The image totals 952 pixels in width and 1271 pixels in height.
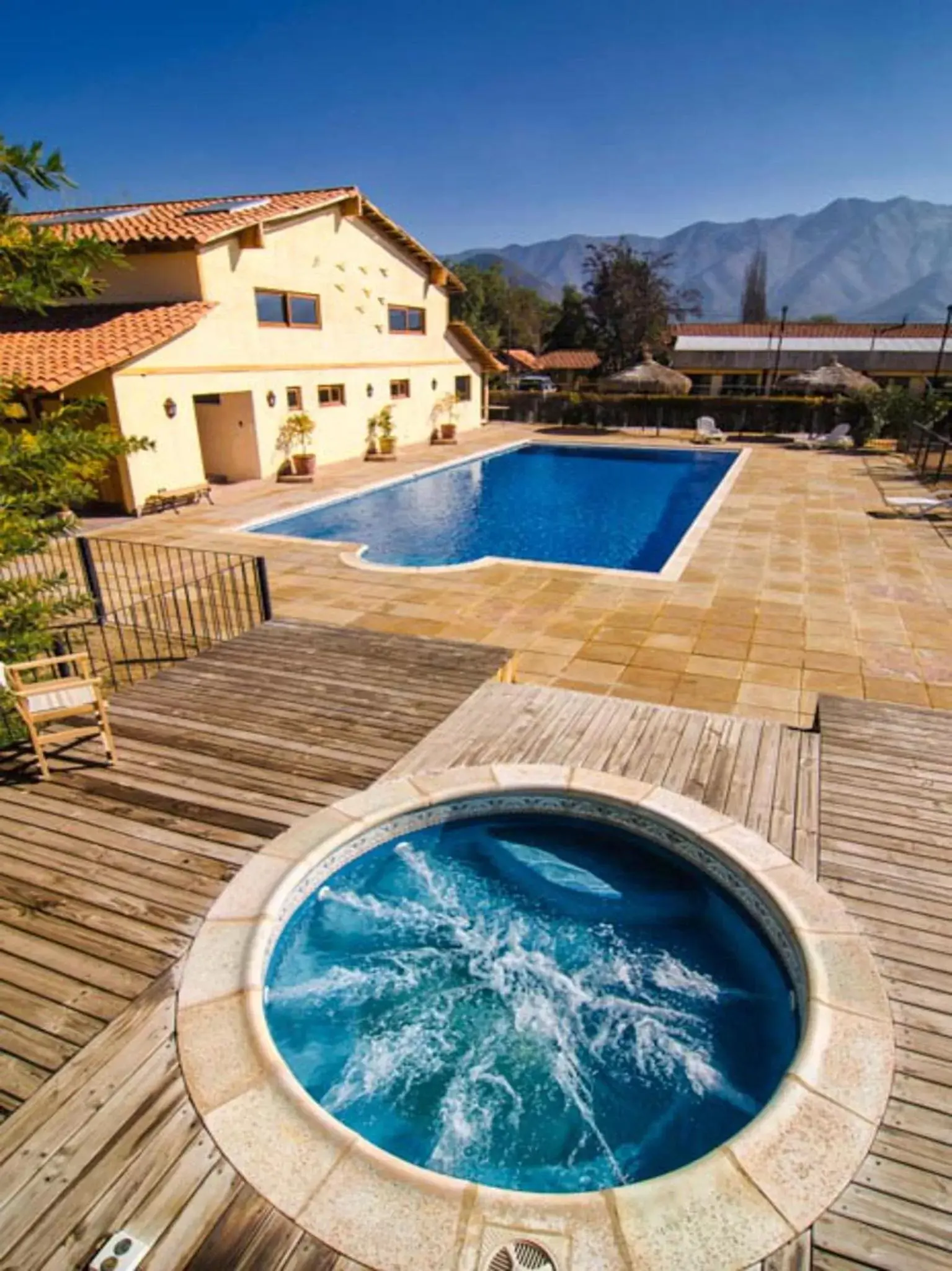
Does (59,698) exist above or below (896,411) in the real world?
below

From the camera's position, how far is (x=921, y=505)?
16.2 m

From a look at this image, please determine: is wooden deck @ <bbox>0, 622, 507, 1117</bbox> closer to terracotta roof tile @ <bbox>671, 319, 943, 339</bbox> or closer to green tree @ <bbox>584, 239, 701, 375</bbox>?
green tree @ <bbox>584, 239, 701, 375</bbox>

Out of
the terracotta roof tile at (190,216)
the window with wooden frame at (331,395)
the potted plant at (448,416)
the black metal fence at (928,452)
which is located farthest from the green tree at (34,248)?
the potted plant at (448,416)

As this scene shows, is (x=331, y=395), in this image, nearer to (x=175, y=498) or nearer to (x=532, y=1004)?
(x=175, y=498)

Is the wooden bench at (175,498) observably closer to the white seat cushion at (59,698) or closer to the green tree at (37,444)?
the green tree at (37,444)

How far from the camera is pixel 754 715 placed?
7.28 meters

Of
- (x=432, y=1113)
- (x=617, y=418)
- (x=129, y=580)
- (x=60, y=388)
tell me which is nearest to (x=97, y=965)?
(x=432, y=1113)

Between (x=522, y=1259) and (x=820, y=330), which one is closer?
Answer: (x=522, y=1259)

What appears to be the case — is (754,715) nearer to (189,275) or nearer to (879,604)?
(879,604)

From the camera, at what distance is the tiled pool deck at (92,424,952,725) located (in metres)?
8.10

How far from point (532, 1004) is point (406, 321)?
25.7 metres

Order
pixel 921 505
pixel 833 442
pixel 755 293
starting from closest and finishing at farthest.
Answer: pixel 921 505
pixel 833 442
pixel 755 293

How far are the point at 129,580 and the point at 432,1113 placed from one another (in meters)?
9.99

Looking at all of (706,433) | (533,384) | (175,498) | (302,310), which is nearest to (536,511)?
(175,498)
